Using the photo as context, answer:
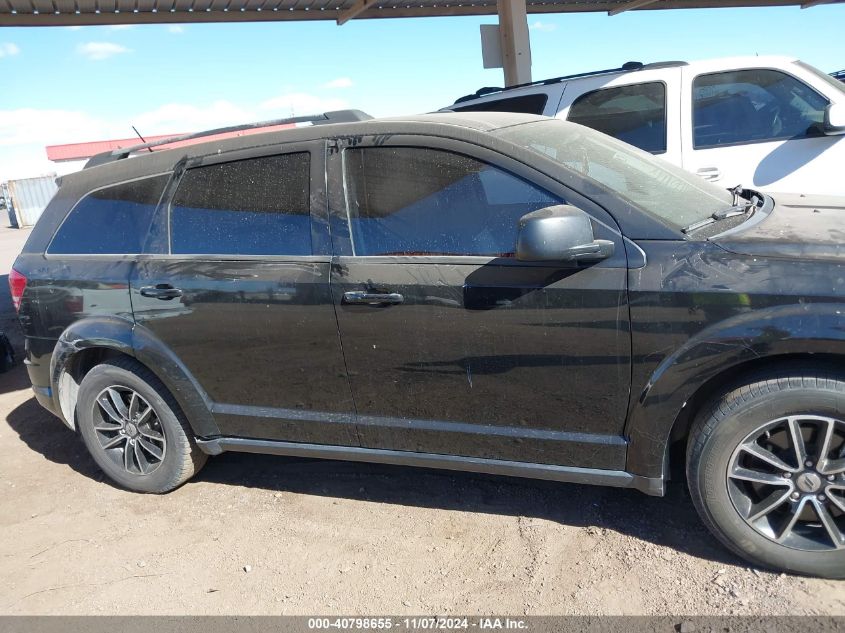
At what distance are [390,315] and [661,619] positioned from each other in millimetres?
1640

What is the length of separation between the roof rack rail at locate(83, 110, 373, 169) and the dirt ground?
1973 mm

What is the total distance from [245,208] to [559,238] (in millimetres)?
1727

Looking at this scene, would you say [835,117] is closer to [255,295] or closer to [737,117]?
[737,117]

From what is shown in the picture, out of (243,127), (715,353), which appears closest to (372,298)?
(715,353)

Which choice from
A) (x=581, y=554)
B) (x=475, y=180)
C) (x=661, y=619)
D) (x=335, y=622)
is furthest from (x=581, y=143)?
(x=335, y=622)

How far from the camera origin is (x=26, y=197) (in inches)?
1351

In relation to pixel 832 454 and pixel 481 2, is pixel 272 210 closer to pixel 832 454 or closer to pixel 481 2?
pixel 832 454

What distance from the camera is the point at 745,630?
2.62 meters

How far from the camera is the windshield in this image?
3143 millimetres

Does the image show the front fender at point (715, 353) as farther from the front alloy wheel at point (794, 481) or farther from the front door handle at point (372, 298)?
the front door handle at point (372, 298)

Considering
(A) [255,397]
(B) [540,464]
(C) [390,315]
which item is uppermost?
(C) [390,315]

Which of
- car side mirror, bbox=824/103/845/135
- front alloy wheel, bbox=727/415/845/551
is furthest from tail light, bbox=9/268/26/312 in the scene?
car side mirror, bbox=824/103/845/135

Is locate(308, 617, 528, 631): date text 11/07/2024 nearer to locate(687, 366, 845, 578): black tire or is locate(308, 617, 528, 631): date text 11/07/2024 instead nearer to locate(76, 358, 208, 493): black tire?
locate(687, 366, 845, 578): black tire

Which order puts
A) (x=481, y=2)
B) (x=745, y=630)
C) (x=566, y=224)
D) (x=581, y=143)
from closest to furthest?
1. (x=745, y=630)
2. (x=566, y=224)
3. (x=581, y=143)
4. (x=481, y=2)
